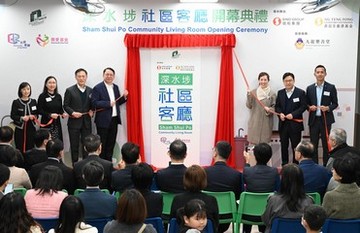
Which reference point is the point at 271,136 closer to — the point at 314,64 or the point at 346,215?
the point at 314,64

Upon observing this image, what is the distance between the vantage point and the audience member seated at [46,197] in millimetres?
3717

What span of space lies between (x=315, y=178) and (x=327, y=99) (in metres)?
3.25

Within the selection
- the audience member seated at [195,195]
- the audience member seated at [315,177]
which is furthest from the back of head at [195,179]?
the audience member seated at [315,177]

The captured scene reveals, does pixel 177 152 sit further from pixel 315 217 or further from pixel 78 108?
pixel 78 108

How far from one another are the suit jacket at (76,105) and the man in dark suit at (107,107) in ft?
0.44

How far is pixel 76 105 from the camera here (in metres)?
7.56

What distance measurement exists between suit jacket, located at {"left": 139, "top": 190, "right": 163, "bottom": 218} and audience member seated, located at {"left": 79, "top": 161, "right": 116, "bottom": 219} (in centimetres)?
27

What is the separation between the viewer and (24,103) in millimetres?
7418

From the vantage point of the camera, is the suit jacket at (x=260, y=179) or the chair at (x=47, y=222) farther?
the suit jacket at (x=260, y=179)

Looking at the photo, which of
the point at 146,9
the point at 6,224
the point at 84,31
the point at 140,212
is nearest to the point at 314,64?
the point at 146,9


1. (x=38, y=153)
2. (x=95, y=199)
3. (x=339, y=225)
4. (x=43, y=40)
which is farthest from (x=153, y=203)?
(x=43, y=40)

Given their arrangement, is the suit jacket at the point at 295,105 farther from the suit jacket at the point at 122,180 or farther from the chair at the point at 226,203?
the suit jacket at the point at 122,180

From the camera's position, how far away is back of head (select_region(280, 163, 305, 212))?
3.76 meters

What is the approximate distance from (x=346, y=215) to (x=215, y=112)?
429 centimetres
